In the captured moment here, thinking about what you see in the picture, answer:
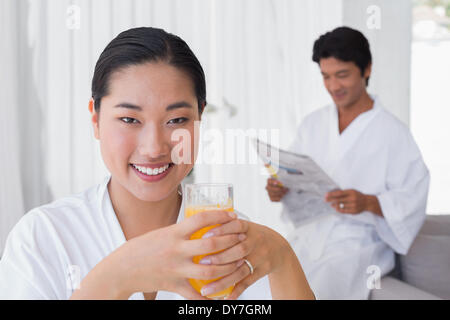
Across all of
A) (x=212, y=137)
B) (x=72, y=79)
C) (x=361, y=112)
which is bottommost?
(x=212, y=137)

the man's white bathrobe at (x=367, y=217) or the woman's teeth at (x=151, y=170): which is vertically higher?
the woman's teeth at (x=151, y=170)

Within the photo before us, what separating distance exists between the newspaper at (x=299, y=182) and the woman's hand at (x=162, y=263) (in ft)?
3.18

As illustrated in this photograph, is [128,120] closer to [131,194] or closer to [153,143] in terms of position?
[153,143]

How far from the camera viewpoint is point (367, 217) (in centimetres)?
181

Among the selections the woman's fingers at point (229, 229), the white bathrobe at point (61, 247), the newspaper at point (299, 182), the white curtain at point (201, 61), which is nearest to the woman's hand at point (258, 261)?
the woman's fingers at point (229, 229)

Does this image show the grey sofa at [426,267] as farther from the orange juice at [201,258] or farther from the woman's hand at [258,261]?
the orange juice at [201,258]

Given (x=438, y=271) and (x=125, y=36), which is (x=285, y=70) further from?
(x=125, y=36)

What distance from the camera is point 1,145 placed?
2.06 m

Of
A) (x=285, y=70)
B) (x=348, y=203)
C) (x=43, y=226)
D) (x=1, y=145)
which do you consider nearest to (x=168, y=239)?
(x=43, y=226)

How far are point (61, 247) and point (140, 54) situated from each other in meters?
0.38

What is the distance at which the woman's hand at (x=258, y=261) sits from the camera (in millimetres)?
669

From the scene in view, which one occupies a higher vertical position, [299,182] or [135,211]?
[135,211]

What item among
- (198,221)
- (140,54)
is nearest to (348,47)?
(140,54)
